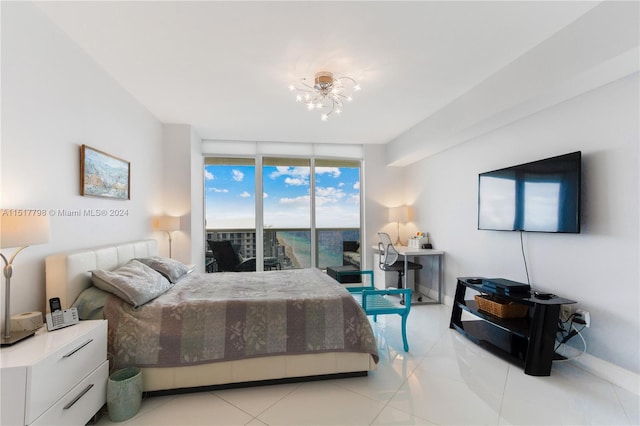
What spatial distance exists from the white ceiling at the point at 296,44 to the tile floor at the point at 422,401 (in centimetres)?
265

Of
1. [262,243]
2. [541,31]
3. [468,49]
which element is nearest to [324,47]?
[468,49]

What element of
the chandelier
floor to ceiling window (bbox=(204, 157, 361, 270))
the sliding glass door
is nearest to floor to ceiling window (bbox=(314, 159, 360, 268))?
floor to ceiling window (bbox=(204, 157, 361, 270))

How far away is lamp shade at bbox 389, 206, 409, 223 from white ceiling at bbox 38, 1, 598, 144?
2.23 m

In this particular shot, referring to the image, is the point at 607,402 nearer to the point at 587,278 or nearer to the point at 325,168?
the point at 587,278

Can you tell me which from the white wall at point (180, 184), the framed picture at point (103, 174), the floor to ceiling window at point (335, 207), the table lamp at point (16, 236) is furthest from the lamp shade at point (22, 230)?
the floor to ceiling window at point (335, 207)

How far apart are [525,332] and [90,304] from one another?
335 centimetres

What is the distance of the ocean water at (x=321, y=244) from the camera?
18.6ft

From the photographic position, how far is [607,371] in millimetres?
2285

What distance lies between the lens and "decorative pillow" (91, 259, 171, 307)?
213 centimetres

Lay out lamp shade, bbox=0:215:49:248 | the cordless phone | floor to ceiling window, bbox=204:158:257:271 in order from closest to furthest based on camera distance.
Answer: lamp shade, bbox=0:215:49:248 < the cordless phone < floor to ceiling window, bbox=204:158:257:271

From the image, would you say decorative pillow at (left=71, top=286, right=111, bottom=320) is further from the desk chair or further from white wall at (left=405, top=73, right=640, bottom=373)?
white wall at (left=405, top=73, right=640, bottom=373)

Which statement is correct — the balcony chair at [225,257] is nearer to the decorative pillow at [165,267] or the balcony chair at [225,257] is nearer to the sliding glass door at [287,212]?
the sliding glass door at [287,212]

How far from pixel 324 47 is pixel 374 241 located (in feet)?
12.6

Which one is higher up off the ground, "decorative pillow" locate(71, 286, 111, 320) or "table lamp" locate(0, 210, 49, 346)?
"table lamp" locate(0, 210, 49, 346)
